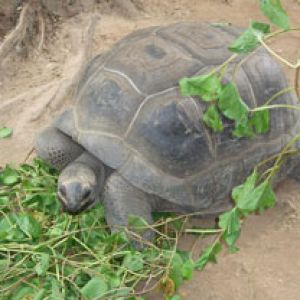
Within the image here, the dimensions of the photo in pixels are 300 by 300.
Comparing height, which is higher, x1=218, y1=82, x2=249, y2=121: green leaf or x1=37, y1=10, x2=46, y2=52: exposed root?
x1=218, y1=82, x2=249, y2=121: green leaf

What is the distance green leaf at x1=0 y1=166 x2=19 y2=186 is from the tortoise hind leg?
18 centimetres

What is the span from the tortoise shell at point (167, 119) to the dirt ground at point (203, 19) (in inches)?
12.1

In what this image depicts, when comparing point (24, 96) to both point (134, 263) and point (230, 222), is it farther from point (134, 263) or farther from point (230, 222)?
point (230, 222)

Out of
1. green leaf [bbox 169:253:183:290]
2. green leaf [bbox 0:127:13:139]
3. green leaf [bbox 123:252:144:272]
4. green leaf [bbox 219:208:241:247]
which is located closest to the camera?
green leaf [bbox 219:208:241:247]

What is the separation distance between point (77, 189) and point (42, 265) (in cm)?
37

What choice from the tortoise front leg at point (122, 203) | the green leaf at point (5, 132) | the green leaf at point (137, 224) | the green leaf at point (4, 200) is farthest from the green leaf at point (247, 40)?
the green leaf at point (5, 132)

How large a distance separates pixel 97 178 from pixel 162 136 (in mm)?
381

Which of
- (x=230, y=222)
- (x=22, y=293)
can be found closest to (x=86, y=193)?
(x=22, y=293)

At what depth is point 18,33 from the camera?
4391 millimetres

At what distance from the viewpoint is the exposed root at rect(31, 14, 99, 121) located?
3.99 meters

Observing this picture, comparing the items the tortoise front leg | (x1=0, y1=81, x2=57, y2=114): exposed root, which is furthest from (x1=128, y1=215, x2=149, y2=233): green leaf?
(x1=0, y1=81, x2=57, y2=114): exposed root

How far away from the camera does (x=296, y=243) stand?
301cm

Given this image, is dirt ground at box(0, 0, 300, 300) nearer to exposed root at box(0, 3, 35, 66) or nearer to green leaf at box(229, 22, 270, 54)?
exposed root at box(0, 3, 35, 66)

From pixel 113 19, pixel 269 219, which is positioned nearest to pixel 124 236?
pixel 269 219
